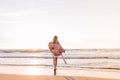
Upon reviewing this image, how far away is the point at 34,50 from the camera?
1204 inches

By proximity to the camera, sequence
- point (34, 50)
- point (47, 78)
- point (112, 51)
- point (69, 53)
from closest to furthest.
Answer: point (47, 78)
point (112, 51)
point (69, 53)
point (34, 50)

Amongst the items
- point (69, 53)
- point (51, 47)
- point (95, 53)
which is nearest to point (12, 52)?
point (69, 53)

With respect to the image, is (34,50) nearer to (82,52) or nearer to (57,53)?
(82,52)

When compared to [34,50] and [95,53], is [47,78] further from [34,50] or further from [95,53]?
[34,50]

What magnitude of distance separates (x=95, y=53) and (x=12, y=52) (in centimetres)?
907

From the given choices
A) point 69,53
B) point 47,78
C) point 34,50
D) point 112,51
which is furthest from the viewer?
point 34,50

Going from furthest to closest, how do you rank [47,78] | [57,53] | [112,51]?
[112,51], [57,53], [47,78]

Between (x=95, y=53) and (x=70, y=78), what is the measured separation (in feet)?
58.3

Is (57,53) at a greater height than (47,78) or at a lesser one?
greater

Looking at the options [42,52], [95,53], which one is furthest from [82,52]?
[42,52]

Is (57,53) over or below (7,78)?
over

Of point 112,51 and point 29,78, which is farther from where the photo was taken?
point 112,51

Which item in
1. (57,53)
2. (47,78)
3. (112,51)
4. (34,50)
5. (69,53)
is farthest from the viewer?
(34,50)

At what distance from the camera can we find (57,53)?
12.0 m
